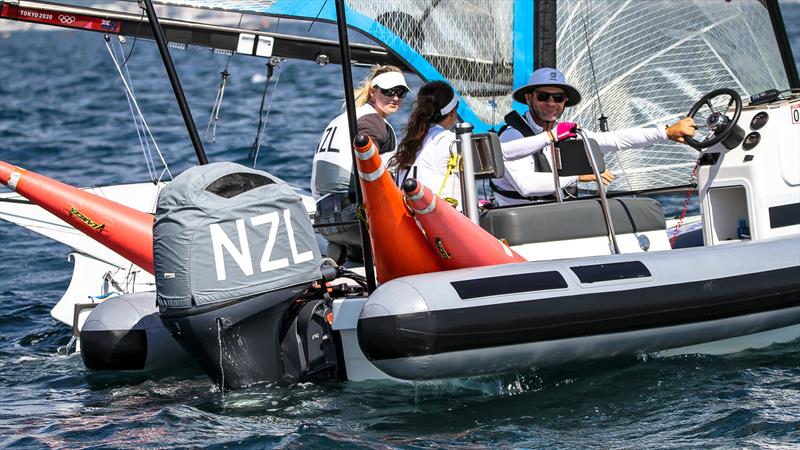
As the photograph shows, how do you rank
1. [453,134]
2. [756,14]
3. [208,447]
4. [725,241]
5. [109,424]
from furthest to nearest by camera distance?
[756,14] → [725,241] → [453,134] → [109,424] → [208,447]

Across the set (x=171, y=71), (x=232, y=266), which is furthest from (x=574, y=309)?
(x=171, y=71)

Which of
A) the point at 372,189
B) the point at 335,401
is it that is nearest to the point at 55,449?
the point at 335,401

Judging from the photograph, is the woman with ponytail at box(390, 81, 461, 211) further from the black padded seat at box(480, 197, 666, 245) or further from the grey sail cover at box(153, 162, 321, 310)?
the grey sail cover at box(153, 162, 321, 310)

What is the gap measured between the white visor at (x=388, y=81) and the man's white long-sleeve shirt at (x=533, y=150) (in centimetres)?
62

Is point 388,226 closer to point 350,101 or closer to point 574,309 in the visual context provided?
point 350,101

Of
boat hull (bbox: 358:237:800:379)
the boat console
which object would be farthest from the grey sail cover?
the boat console

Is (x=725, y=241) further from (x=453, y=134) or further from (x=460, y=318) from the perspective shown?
(x=460, y=318)

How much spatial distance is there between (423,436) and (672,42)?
419 cm

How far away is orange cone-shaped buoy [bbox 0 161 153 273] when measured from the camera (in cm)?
593

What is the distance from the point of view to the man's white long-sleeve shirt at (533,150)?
6.23 m

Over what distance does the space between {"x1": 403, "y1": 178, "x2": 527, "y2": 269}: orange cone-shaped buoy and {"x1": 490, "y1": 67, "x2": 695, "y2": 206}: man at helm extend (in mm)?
766

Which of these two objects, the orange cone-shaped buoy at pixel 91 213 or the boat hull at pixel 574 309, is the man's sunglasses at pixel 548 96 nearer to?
the boat hull at pixel 574 309

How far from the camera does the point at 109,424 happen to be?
17.0 ft

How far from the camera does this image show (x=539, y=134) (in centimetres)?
628
